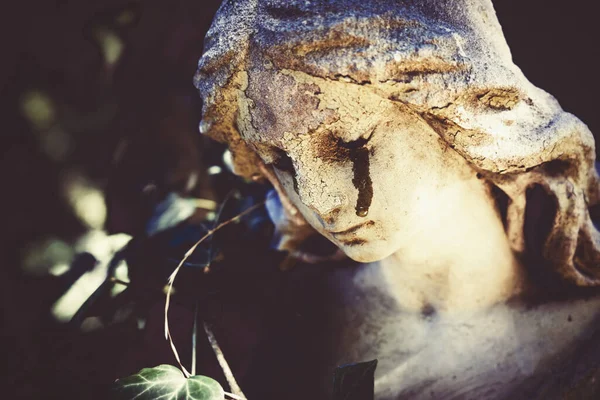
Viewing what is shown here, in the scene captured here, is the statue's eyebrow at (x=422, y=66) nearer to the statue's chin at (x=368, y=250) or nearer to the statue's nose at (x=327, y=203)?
the statue's nose at (x=327, y=203)

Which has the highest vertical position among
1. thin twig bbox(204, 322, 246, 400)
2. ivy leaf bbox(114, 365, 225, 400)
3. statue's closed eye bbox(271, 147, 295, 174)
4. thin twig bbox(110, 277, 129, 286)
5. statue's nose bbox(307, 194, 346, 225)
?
statue's closed eye bbox(271, 147, 295, 174)

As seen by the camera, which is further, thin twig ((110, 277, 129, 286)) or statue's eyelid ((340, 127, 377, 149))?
thin twig ((110, 277, 129, 286))

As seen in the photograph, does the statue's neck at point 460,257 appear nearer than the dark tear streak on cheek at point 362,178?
No

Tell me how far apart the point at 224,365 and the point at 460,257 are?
0.58 meters

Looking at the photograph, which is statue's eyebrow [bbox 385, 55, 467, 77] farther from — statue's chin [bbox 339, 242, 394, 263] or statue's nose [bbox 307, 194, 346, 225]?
statue's chin [bbox 339, 242, 394, 263]

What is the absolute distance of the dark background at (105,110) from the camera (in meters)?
0.83

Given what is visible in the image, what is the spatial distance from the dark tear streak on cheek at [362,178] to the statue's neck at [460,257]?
0.50 ft

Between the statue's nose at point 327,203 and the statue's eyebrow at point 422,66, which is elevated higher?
the statue's eyebrow at point 422,66

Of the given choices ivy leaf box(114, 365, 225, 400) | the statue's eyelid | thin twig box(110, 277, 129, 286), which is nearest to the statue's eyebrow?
the statue's eyelid

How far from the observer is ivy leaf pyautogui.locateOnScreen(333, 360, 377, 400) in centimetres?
65

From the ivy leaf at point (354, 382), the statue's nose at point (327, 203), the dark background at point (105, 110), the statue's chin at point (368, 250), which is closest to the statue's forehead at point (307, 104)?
the statue's nose at point (327, 203)

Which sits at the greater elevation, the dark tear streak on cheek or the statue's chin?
the dark tear streak on cheek

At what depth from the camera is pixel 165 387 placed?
0.68m

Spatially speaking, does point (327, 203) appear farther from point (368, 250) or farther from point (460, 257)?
point (460, 257)
